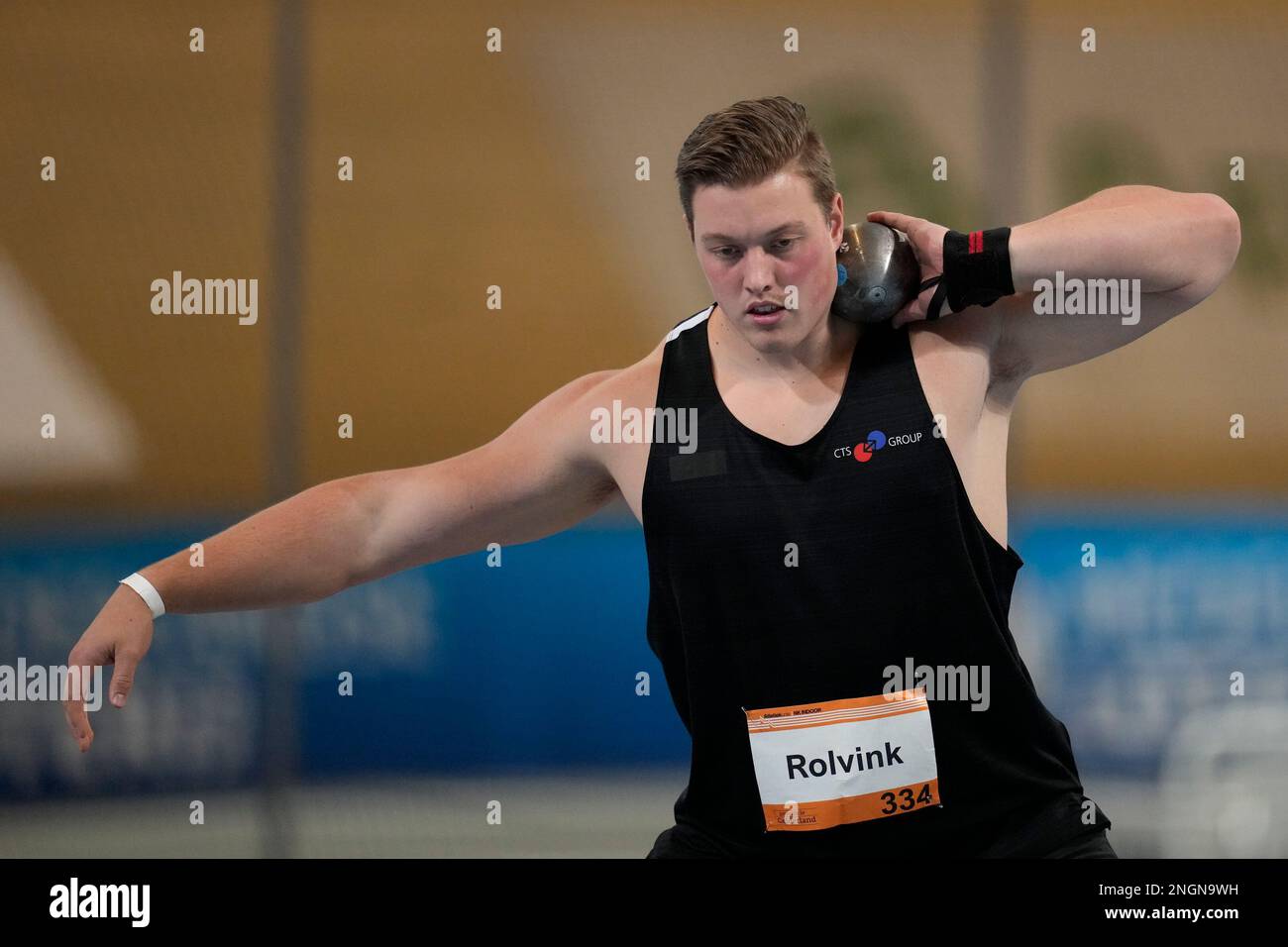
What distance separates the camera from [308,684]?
172 inches

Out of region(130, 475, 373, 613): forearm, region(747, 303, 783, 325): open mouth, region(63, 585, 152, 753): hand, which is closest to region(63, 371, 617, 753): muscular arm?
region(130, 475, 373, 613): forearm

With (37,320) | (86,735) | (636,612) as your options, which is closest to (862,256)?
(86,735)

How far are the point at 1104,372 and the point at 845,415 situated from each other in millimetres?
2238

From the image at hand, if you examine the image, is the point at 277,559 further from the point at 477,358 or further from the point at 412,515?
the point at 477,358

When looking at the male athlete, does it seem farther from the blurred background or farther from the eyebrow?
the blurred background

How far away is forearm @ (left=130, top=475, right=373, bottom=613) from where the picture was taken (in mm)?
2557

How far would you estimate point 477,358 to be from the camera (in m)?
4.46

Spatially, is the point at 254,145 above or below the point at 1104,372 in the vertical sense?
above

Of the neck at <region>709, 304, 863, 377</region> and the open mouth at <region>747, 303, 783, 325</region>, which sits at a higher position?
the open mouth at <region>747, 303, 783, 325</region>

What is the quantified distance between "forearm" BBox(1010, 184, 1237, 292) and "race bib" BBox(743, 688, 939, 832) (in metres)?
0.80

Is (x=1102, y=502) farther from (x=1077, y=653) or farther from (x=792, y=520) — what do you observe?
(x=792, y=520)

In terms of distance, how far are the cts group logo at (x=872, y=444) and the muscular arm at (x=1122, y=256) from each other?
293 mm

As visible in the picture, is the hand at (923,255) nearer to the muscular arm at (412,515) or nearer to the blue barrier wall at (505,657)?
the muscular arm at (412,515)

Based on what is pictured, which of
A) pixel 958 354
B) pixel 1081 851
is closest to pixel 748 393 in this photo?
pixel 958 354
